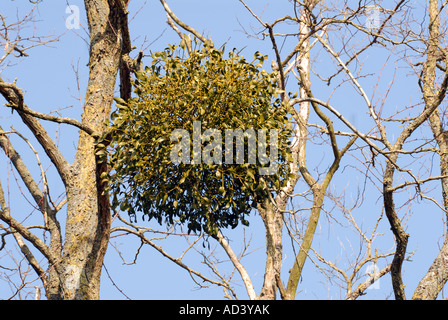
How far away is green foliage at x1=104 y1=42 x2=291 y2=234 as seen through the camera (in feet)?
13.1

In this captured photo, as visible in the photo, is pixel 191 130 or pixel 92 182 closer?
pixel 191 130

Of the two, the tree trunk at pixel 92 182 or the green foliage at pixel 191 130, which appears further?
the tree trunk at pixel 92 182

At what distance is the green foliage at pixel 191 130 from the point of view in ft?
13.1

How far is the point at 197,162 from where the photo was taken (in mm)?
3857

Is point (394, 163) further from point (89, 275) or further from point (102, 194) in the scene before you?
point (89, 275)

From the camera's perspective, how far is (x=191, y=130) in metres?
3.98

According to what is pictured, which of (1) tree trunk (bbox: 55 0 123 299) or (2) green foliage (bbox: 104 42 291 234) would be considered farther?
(1) tree trunk (bbox: 55 0 123 299)

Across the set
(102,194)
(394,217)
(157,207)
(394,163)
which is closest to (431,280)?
(394,217)

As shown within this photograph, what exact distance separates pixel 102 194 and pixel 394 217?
262cm

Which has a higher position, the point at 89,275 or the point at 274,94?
the point at 274,94
